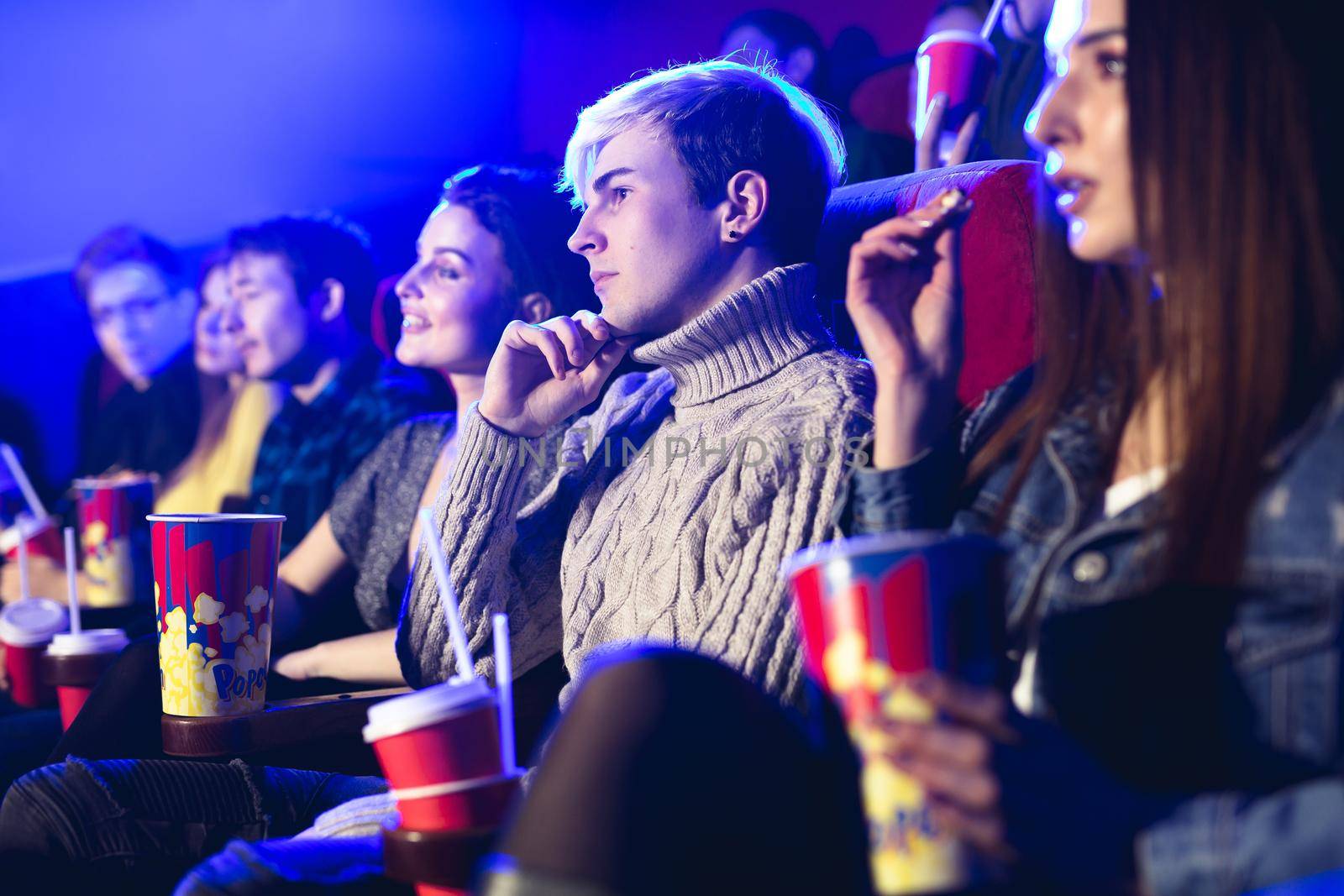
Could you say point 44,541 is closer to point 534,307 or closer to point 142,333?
point 142,333

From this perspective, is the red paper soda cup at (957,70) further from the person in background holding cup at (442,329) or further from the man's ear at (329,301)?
the man's ear at (329,301)

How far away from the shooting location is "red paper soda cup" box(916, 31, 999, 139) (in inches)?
61.6

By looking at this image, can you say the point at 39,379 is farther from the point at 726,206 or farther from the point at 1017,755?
the point at 1017,755

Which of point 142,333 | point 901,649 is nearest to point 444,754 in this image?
point 901,649

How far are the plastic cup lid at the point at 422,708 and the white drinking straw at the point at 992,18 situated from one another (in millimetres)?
1325

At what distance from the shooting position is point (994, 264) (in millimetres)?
1307

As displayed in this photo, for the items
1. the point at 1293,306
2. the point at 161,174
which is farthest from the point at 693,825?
the point at 161,174

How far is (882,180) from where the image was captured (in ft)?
4.89

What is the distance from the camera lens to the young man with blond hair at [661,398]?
4.20 ft

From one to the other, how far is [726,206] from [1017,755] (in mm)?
952

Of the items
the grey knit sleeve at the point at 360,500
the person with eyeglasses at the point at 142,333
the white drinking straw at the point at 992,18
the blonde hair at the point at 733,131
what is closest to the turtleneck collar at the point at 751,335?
the blonde hair at the point at 733,131

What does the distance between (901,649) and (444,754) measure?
0.38 metres

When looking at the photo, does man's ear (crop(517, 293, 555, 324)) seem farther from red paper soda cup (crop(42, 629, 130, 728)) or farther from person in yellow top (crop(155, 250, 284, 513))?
person in yellow top (crop(155, 250, 284, 513))
